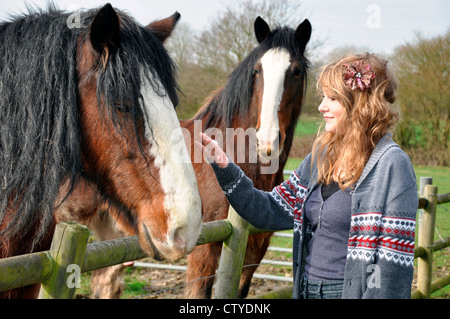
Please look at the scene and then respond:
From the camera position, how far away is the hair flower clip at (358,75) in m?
1.77

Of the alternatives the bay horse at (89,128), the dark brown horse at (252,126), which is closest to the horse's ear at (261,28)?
the dark brown horse at (252,126)

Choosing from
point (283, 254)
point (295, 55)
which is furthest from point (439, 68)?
point (295, 55)

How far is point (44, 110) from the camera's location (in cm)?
171

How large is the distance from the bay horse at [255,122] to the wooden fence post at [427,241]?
196 cm

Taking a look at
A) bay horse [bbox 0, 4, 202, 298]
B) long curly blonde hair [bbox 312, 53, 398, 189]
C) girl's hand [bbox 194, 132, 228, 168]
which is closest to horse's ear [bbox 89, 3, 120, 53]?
bay horse [bbox 0, 4, 202, 298]

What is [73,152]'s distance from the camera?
1709 mm

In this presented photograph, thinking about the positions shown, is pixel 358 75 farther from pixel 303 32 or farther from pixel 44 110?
pixel 303 32

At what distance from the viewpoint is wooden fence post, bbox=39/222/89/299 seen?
4.88 feet

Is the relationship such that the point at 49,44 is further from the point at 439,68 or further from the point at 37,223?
the point at 439,68

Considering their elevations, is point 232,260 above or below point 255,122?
below

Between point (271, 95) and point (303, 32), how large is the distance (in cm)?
86

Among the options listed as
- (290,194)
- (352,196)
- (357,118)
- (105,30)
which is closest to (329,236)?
(352,196)

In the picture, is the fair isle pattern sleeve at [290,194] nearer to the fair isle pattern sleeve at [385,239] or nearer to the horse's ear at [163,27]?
the fair isle pattern sleeve at [385,239]

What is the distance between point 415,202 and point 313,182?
46 cm
